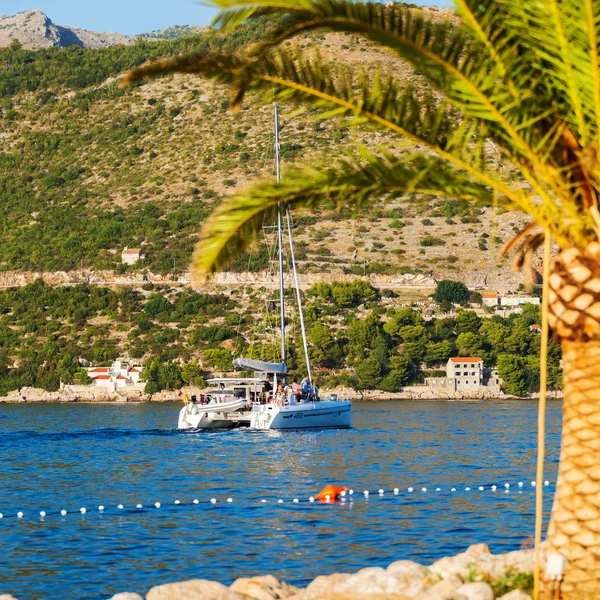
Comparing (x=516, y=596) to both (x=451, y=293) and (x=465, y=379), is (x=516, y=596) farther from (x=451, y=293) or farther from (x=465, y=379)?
(x=451, y=293)

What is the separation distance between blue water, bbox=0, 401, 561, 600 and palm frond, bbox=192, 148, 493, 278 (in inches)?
270

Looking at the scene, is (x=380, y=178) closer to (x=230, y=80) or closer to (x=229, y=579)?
(x=230, y=80)

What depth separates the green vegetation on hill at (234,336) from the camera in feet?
306

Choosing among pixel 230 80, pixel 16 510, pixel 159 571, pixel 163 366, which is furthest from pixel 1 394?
pixel 230 80

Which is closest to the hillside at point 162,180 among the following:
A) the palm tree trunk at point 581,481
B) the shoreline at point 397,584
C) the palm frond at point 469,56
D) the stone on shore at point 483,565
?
the stone on shore at point 483,565

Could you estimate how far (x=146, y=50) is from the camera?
162 metres

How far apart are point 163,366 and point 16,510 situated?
67347mm

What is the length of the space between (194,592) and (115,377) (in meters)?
82.8

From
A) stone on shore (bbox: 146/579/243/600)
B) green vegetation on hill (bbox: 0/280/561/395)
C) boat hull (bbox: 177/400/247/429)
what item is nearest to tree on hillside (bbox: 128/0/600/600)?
stone on shore (bbox: 146/579/243/600)

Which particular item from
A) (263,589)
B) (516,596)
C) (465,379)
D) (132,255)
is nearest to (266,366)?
(263,589)

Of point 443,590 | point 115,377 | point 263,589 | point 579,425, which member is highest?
point 579,425

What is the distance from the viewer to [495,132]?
427 inches

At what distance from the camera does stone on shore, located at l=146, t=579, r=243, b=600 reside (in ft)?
40.4

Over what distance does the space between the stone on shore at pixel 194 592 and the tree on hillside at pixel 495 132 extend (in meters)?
3.70
